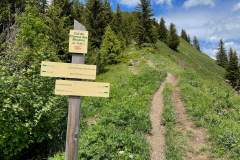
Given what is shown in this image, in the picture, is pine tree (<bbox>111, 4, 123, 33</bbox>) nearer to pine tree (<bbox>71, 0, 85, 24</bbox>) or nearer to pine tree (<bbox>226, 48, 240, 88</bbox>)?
pine tree (<bbox>71, 0, 85, 24</bbox>)

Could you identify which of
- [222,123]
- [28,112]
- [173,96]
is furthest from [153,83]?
[28,112]

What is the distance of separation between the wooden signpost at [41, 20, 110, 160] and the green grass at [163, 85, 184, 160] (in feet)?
23.0

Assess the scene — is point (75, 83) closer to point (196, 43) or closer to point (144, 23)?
point (144, 23)

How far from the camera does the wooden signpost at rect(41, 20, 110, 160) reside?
984 centimetres

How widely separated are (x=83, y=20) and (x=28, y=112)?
121ft

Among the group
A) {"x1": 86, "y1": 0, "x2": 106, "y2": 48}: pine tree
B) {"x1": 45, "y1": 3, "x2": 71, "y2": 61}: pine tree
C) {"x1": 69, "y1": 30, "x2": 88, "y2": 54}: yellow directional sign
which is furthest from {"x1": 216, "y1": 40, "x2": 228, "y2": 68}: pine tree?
{"x1": 69, "y1": 30, "x2": 88, "y2": 54}: yellow directional sign

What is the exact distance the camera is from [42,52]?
20078mm

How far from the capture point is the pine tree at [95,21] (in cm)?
5194

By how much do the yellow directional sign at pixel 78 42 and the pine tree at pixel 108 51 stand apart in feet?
118

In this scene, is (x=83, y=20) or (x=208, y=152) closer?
(x=208, y=152)

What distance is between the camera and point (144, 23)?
6156cm

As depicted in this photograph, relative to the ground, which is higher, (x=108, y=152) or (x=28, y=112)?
(x=28, y=112)

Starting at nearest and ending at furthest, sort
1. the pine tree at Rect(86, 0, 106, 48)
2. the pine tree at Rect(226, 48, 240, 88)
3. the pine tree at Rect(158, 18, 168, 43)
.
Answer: the pine tree at Rect(86, 0, 106, 48), the pine tree at Rect(226, 48, 240, 88), the pine tree at Rect(158, 18, 168, 43)

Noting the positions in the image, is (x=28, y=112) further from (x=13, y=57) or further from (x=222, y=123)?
(x=222, y=123)
